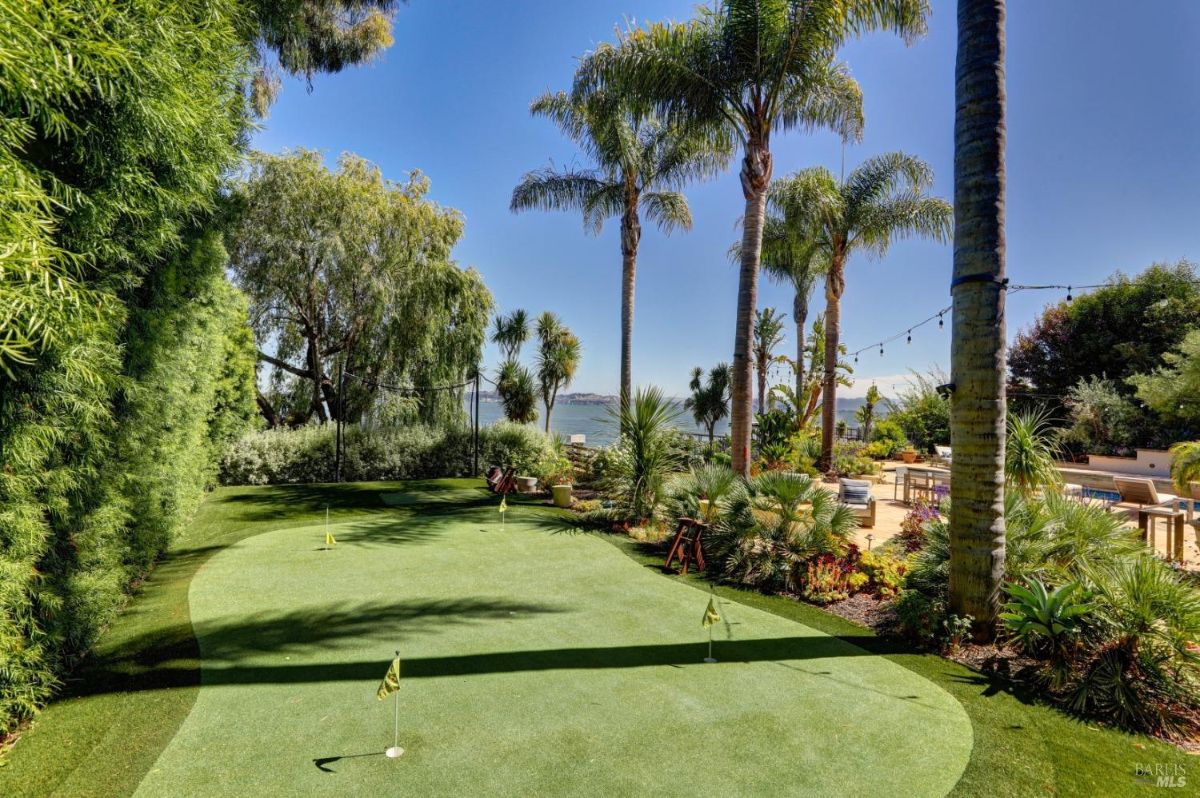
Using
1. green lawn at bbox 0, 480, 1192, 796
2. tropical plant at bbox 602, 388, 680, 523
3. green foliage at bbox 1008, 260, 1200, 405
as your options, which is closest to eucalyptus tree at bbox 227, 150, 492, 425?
tropical plant at bbox 602, 388, 680, 523

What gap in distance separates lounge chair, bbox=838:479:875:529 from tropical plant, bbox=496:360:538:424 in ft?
49.4

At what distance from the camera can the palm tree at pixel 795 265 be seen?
1741 cm

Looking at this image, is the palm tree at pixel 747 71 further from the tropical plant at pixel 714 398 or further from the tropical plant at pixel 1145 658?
the tropical plant at pixel 714 398

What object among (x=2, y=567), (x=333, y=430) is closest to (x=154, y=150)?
(x=2, y=567)

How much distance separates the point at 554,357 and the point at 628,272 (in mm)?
10475

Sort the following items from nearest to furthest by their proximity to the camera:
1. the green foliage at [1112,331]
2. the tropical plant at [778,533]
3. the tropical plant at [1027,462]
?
the tropical plant at [778,533]
the tropical plant at [1027,462]
the green foliage at [1112,331]

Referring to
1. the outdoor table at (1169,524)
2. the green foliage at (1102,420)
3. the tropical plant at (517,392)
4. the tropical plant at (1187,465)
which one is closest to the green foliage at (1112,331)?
the green foliage at (1102,420)

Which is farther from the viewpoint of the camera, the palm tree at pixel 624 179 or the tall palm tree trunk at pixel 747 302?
the palm tree at pixel 624 179

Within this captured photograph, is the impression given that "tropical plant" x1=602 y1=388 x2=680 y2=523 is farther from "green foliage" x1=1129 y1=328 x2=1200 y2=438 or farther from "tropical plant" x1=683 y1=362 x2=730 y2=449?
"green foliage" x1=1129 y1=328 x2=1200 y2=438

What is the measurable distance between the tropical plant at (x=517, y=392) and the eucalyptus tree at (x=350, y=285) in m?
5.16

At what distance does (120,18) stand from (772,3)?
9238 mm

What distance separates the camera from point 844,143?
1133 cm

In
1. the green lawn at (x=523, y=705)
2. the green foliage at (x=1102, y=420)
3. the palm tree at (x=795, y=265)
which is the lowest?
the green lawn at (x=523, y=705)

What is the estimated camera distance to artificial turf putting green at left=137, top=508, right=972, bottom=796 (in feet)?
9.27
